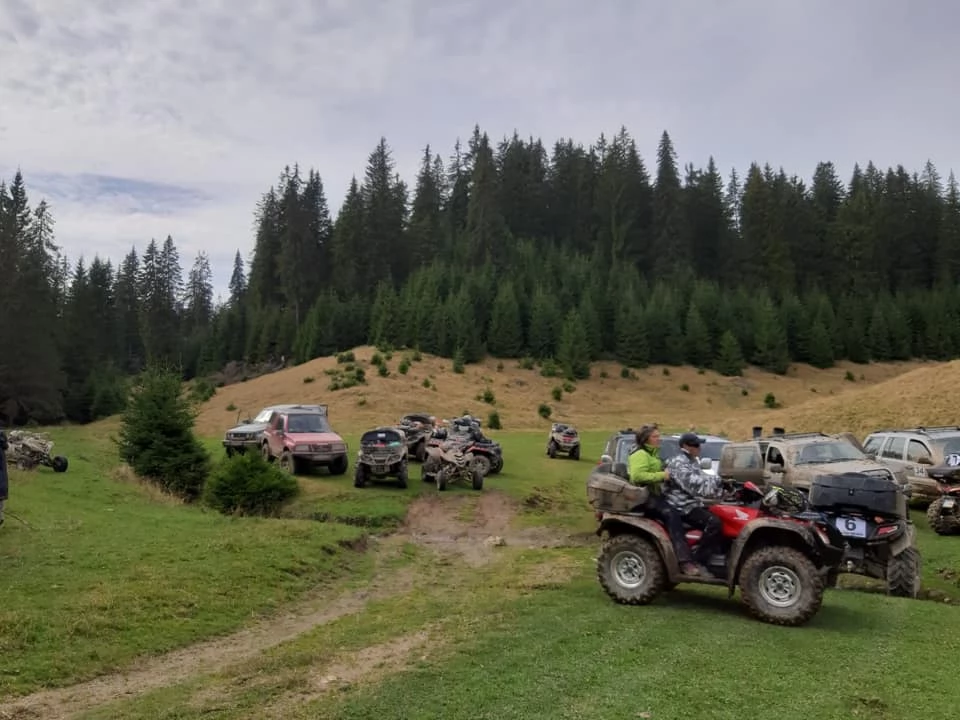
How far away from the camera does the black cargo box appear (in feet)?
29.8

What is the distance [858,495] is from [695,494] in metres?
2.22

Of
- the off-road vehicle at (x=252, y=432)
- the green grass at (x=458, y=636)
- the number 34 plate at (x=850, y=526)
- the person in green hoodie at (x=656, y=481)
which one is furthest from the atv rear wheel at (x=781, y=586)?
the off-road vehicle at (x=252, y=432)

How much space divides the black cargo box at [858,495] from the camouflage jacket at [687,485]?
1518 mm

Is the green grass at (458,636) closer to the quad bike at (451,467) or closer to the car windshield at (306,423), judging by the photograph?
the quad bike at (451,467)

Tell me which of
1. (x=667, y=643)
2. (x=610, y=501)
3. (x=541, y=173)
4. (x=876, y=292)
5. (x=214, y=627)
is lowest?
(x=214, y=627)

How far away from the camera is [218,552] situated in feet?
38.4

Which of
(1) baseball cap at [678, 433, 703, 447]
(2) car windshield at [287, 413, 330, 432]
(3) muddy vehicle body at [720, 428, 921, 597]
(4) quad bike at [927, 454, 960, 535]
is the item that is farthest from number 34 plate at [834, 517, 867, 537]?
(2) car windshield at [287, 413, 330, 432]

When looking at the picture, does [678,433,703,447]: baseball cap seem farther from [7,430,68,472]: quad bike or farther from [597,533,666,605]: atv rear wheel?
[7,430,68,472]: quad bike

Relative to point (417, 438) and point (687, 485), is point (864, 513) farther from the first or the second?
point (417, 438)

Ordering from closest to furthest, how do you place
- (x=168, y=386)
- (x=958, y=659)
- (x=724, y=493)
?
1. (x=958, y=659)
2. (x=724, y=493)
3. (x=168, y=386)

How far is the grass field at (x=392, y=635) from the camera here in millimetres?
5836

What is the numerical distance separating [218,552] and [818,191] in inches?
4376

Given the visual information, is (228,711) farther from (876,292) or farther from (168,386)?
(876,292)

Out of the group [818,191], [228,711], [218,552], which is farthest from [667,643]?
[818,191]
